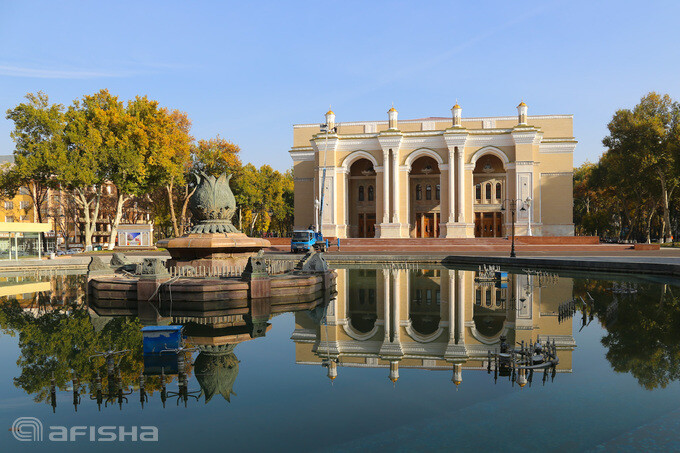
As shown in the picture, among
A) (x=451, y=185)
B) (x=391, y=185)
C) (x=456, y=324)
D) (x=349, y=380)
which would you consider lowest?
(x=349, y=380)

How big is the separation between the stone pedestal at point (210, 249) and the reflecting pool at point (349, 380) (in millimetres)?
3465

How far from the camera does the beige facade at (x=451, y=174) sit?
48.4 m

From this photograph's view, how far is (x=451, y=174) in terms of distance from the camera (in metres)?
48.8

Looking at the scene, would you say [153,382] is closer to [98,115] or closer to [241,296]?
[241,296]

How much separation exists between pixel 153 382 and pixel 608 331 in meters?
10.0

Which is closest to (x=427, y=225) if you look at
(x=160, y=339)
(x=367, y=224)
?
(x=367, y=224)

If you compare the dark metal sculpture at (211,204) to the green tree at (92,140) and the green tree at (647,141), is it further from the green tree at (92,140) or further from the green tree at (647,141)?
the green tree at (647,141)

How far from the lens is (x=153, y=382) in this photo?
759 centimetres

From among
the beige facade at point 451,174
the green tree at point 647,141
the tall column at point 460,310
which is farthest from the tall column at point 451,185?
the tall column at point 460,310

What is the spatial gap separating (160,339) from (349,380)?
3.74m

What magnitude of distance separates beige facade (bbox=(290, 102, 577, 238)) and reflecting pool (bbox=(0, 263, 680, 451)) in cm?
3507

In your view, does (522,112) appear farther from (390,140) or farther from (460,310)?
(460,310)

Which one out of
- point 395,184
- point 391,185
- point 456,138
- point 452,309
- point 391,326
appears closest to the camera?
point 391,326

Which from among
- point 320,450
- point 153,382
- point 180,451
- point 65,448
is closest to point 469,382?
point 320,450
